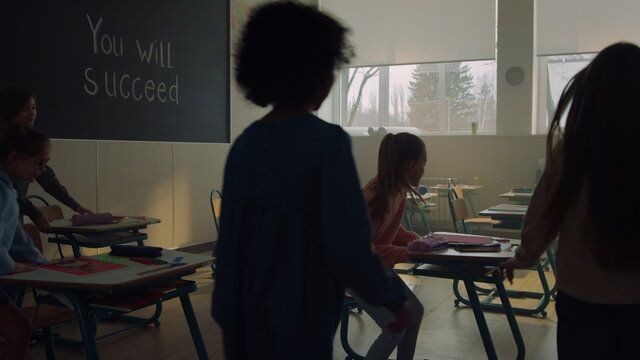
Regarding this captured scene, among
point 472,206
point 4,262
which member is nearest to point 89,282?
point 4,262

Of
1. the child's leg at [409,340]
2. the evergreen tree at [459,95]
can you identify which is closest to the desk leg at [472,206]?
the evergreen tree at [459,95]

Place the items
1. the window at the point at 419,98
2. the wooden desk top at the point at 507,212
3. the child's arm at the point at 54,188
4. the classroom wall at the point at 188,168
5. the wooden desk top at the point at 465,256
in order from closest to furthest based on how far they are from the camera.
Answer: the wooden desk top at the point at 465,256 < the child's arm at the point at 54,188 < the wooden desk top at the point at 507,212 < the classroom wall at the point at 188,168 < the window at the point at 419,98

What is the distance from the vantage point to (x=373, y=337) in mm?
3291

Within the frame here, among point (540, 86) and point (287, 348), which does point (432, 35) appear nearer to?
point (540, 86)

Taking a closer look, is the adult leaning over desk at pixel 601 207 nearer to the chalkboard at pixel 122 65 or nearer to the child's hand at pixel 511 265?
the child's hand at pixel 511 265

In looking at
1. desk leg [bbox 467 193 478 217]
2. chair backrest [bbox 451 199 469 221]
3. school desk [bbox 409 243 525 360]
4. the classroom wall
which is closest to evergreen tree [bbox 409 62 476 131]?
the classroom wall

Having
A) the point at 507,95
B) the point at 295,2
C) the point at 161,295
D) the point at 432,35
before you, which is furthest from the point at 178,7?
the point at 295,2

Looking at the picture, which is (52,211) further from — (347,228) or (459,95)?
(459,95)

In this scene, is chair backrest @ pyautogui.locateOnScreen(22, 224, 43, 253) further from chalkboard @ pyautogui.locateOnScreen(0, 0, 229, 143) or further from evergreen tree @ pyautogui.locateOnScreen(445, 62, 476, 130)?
evergreen tree @ pyautogui.locateOnScreen(445, 62, 476, 130)

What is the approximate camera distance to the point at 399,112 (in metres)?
8.34

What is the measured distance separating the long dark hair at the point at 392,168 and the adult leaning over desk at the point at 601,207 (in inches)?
37.5

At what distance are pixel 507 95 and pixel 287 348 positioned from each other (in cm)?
671

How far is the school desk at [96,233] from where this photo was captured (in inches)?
125

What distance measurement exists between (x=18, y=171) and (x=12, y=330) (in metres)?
0.58
